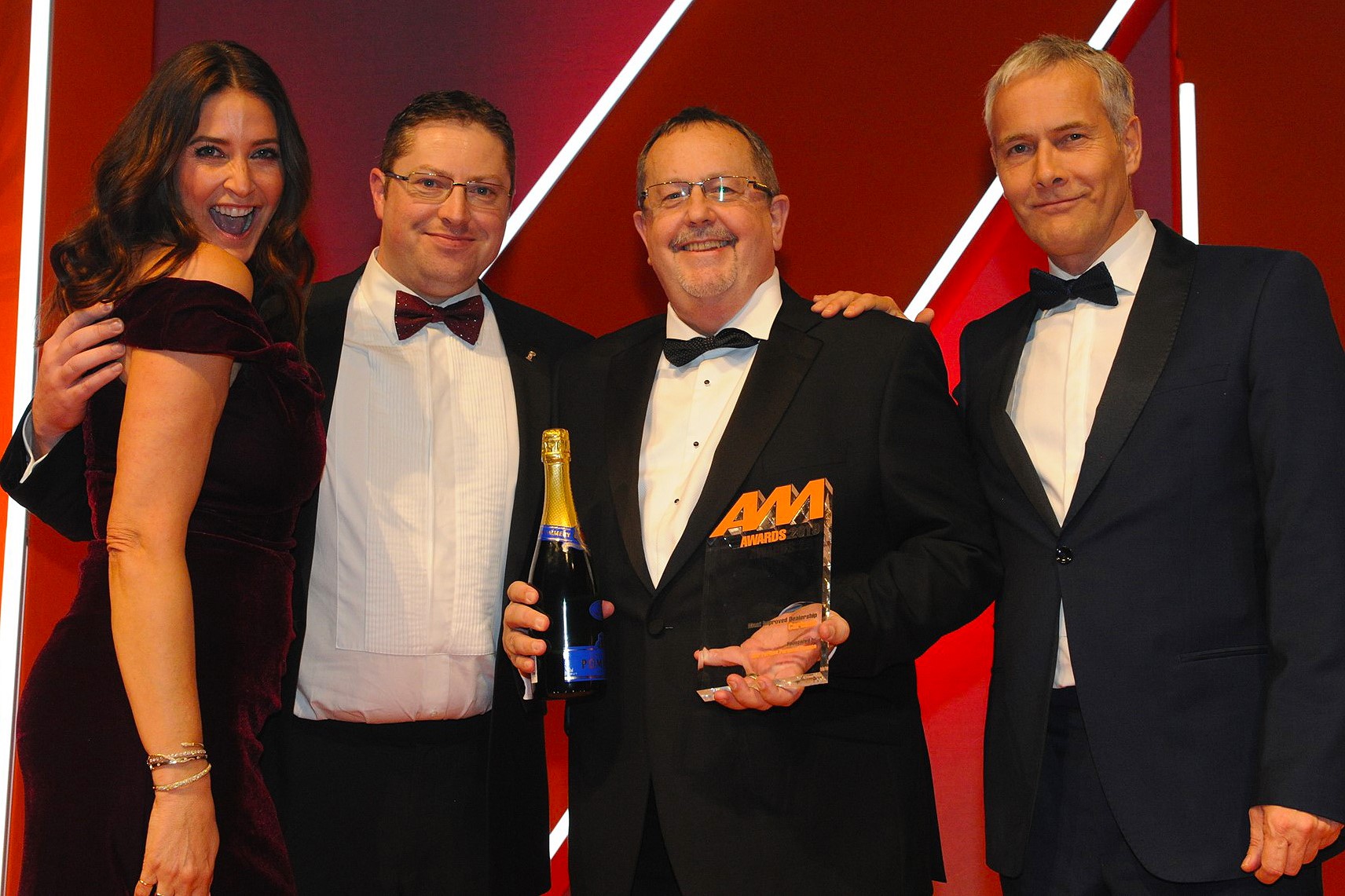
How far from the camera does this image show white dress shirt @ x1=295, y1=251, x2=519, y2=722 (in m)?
2.66

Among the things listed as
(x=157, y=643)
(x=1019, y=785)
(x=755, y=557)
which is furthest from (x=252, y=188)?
(x=1019, y=785)

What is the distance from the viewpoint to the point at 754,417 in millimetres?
2463

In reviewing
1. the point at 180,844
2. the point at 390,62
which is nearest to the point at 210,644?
the point at 180,844

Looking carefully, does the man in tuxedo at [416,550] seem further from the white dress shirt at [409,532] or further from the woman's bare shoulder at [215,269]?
the woman's bare shoulder at [215,269]

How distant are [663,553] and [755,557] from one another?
0.39 m

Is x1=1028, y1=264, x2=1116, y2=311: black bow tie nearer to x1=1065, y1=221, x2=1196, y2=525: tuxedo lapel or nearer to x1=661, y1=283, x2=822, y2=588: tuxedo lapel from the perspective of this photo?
x1=1065, y1=221, x2=1196, y2=525: tuxedo lapel

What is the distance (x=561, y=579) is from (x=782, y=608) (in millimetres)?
737

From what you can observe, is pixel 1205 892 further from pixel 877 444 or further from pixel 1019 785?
pixel 877 444

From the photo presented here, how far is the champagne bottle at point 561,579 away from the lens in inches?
96.3

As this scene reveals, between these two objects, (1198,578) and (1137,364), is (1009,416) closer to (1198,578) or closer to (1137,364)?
(1137,364)

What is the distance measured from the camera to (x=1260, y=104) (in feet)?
11.5

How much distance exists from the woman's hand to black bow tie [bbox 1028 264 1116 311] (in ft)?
6.46

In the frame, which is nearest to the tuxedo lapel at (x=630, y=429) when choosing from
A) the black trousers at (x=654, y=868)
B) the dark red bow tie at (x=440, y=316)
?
the dark red bow tie at (x=440, y=316)

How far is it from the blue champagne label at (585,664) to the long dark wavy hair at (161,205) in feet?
3.06
